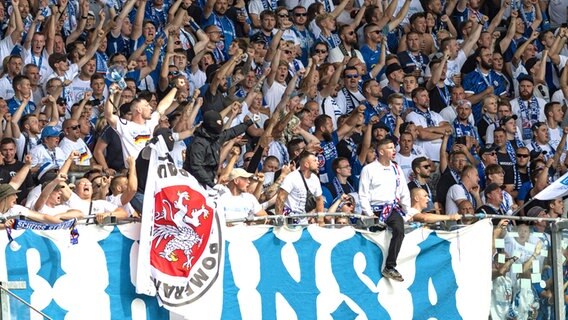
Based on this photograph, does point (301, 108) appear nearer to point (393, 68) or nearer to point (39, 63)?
point (393, 68)

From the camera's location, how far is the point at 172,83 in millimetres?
18688

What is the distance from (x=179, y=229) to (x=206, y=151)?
1.00 meters

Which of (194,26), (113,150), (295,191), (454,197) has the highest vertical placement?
(295,191)

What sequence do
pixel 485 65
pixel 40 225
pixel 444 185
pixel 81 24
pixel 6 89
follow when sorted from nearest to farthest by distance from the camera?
1. pixel 40 225
2. pixel 6 89
3. pixel 444 185
4. pixel 81 24
5. pixel 485 65

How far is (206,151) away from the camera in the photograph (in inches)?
597

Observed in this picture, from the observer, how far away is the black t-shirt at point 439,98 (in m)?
22.1

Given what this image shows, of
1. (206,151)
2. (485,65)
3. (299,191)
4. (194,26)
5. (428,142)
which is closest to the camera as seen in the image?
(206,151)

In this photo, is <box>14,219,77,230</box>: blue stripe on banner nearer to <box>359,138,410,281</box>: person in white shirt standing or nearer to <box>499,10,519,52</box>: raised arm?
<box>359,138,410,281</box>: person in white shirt standing

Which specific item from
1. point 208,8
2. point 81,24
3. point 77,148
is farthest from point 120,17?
point 77,148

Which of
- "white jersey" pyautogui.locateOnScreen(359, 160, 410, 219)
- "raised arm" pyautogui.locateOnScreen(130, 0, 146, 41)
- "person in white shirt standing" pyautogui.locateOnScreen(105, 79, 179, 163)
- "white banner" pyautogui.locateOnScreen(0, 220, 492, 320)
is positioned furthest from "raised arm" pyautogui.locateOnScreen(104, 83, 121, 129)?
"raised arm" pyautogui.locateOnScreen(130, 0, 146, 41)

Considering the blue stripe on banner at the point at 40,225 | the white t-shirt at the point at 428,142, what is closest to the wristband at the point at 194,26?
the white t-shirt at the point at 428,142

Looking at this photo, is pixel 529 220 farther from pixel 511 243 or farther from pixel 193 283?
pixel 193 283

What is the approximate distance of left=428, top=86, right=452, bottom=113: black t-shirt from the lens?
870 inches

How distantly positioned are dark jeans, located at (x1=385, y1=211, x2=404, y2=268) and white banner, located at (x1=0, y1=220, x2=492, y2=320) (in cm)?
10
